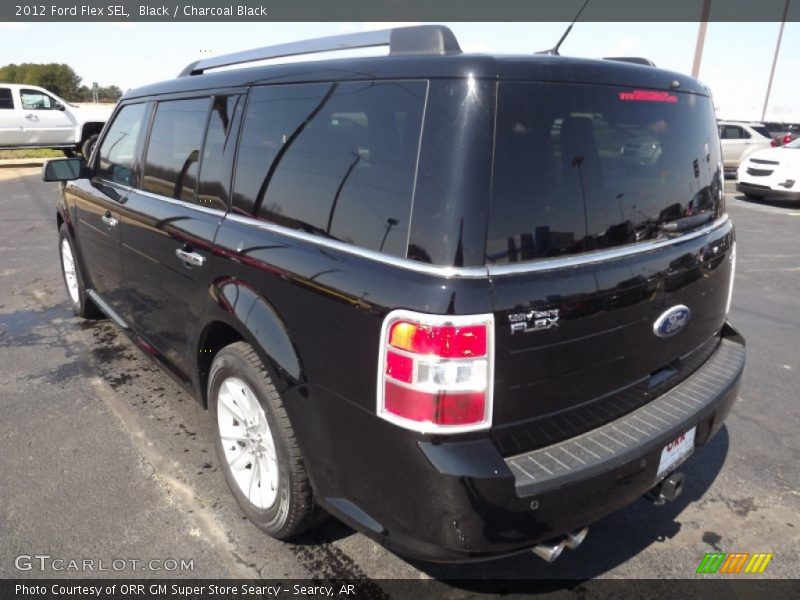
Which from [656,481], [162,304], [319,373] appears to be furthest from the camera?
[162,304]

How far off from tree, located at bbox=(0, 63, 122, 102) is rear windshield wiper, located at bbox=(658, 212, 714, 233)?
2684 inches

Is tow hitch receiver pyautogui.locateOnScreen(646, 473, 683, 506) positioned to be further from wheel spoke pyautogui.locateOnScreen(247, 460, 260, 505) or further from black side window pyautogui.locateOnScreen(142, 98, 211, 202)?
black side window pyautogui.locateOnScreen(142, 98, 211, 202)

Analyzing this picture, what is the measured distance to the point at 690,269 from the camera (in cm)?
232

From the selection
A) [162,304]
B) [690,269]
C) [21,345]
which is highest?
[690,269]

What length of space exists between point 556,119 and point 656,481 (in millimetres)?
1351

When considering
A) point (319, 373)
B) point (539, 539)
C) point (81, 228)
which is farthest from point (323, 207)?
point (81, 228)

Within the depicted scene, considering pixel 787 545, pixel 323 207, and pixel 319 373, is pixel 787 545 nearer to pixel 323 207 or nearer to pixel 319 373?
pixel 319 373

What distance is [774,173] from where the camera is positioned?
42.2ft

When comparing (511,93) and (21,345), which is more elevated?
(511,93)

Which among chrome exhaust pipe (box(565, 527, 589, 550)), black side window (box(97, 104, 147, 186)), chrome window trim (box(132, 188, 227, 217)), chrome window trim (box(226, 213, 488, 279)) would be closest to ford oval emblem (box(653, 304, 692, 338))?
chrome exhaust pipe (box(565, 527, 589, 550))

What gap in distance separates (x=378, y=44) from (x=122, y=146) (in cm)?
249

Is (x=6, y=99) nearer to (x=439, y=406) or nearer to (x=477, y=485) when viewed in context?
(x=439, y=406)

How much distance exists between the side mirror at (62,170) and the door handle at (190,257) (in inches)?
77.0

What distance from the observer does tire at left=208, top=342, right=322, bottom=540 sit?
2.28 m
